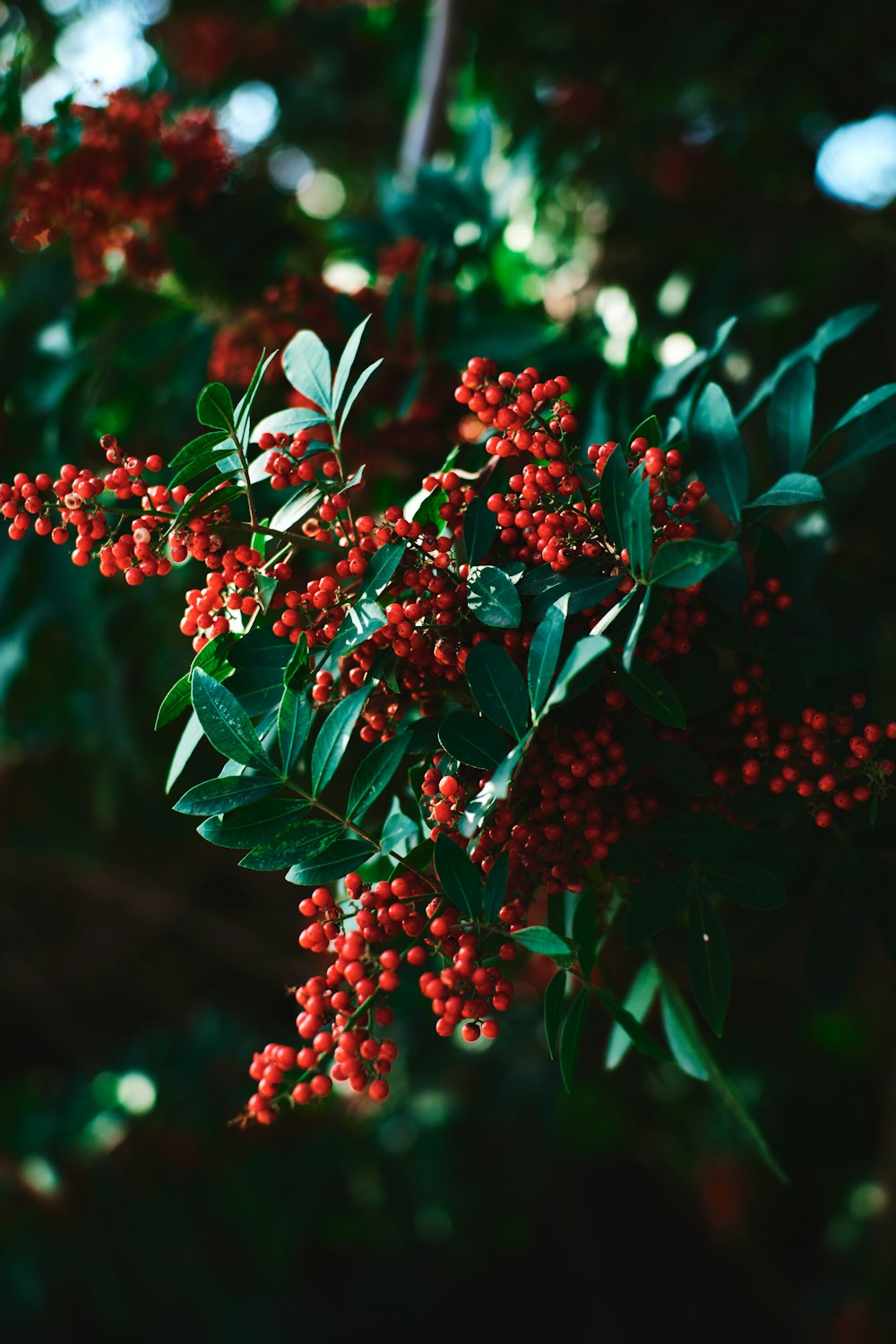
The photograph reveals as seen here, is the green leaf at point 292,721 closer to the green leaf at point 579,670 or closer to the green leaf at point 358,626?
the green leaf at point 358,626

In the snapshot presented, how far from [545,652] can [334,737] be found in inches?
5.4

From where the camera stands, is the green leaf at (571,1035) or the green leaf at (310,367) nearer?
the green leaf at (571,1035)

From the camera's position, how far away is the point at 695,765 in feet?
1.94

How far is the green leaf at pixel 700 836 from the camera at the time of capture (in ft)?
1.86

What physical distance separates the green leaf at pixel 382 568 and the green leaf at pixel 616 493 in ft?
0.38

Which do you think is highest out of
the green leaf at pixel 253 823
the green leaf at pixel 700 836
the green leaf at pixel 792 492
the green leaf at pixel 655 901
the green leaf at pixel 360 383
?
the green leaf at pixel 360 383

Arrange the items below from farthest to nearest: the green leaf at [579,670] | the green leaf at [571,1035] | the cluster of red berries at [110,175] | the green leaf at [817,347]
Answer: the cluster of red berries at [110,175] < the green leaf at [817,347] < the green leaf at [571,1035] < the green leaf at [579,670]

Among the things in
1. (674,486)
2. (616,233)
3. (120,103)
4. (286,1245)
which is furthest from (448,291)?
(286,1245)

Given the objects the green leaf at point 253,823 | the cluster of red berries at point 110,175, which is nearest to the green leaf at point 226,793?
the green leaf at point 253,823

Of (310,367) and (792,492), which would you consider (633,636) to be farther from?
(310,367)

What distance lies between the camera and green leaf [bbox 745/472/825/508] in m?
0.60

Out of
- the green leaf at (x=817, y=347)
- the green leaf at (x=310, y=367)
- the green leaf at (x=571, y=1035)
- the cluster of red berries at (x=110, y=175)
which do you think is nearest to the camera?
the green leaf at (x=571, y=1035)

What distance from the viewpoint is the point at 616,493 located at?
1.81 feet

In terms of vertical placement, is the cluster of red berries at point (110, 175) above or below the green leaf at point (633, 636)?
above
